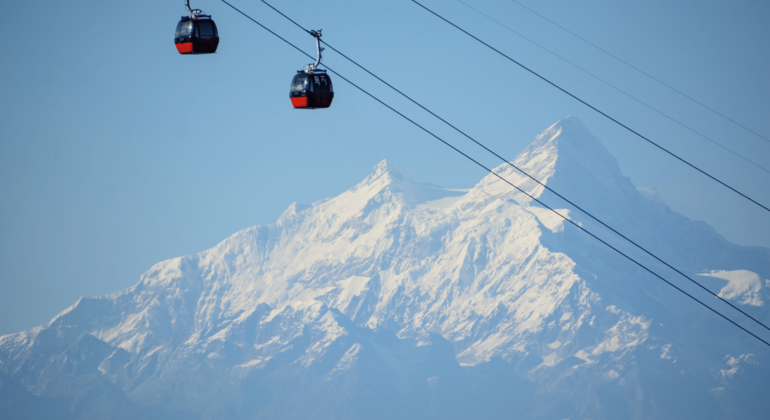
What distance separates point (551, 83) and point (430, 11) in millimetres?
3711

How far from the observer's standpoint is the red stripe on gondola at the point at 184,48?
69.6ft

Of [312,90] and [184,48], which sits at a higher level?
[184,48]

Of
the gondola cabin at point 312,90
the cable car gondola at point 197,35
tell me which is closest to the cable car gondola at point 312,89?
the gondola cabin at point 312,90

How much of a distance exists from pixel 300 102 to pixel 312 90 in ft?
1.56

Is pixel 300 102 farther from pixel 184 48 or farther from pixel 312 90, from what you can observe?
pixel 184 48

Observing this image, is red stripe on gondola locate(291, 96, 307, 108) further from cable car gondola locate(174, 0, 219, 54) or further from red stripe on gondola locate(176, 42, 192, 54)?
red stripe on gondola locate(176, 42, 192, 54)

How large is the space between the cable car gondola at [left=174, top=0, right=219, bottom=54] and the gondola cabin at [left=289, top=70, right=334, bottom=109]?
237 cm

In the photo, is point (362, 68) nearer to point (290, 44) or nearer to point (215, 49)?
point (290, 44)

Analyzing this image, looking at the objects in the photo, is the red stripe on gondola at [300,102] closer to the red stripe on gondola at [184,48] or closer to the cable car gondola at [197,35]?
the cable car gondola at [197,35]

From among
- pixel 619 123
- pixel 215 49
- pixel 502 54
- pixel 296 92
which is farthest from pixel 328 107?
pixel 619 123

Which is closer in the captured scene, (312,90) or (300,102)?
(312,90)

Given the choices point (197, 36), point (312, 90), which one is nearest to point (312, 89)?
point (312, 90)

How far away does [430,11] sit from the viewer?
71.6 feet

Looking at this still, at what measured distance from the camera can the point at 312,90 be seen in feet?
70.0
